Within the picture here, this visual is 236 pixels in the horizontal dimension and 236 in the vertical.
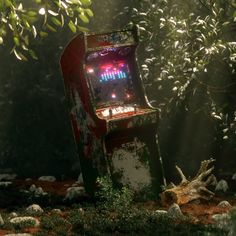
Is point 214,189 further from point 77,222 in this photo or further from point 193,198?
point 77,222

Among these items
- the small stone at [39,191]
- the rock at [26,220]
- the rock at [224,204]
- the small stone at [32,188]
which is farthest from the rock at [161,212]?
the small stone at [32,188]

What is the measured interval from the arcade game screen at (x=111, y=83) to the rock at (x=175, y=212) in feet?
6.71

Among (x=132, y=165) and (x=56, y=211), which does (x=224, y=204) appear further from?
(x=56, y=211)

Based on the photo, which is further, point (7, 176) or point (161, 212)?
point (7, 176)

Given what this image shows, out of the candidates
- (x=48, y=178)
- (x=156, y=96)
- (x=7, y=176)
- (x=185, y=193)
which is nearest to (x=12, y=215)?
(x=185, y=193)

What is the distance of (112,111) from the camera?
948 cm

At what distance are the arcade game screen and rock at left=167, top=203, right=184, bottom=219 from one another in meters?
2.05

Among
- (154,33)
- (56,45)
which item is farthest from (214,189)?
(56,45)

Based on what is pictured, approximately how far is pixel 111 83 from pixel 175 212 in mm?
2484

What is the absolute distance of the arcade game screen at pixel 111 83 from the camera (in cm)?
956

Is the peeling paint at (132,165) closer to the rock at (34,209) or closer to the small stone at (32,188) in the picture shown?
the rock at (34,209)

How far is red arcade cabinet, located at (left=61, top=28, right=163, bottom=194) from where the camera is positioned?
9344 mm

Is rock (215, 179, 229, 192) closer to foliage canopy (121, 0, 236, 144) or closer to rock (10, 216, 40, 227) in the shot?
foliage canopy (121, 0, 236, 144)

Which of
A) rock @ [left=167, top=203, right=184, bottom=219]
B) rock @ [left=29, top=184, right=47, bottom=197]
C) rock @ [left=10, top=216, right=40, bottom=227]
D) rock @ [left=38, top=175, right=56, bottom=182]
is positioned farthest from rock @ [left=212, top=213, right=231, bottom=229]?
rock @ [left=38, top=175, right=56, bottom=182]
